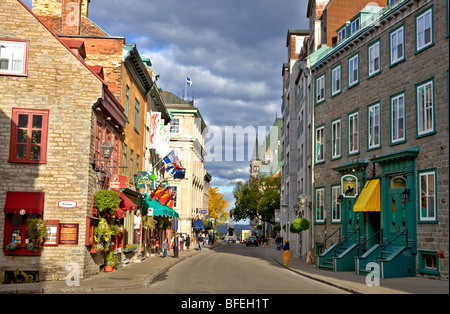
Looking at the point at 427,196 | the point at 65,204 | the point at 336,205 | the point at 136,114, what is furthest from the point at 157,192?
the point at 427,196

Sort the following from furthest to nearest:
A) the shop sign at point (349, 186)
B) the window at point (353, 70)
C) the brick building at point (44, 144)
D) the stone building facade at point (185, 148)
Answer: the stone building facade at point (185, 148)
the window at point (353, 70)
the shop sign at point (349, 186)
the brick building at point (44, 144)

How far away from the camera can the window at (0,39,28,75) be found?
21.3 metres

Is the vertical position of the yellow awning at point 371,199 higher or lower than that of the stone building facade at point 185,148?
lower

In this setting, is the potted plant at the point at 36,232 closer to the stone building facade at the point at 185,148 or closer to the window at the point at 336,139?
the window at the point at 336,139

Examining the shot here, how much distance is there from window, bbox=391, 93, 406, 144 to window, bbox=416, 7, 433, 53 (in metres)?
2.42

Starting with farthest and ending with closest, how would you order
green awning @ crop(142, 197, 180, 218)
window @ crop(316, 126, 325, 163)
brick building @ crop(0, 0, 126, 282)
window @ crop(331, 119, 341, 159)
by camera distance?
green awning @ crop(142, 197, 180, 218)
window @ crop(316, 126, 325, 163)
window @ crop(331, 119, 341, 159)
brick building @ crop(0, 0, 126, 282)

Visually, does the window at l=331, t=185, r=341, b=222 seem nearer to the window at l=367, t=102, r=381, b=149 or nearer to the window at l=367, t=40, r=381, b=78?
the window at l=367, t=102, r=381, b=149

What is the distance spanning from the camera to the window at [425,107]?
72.2ft

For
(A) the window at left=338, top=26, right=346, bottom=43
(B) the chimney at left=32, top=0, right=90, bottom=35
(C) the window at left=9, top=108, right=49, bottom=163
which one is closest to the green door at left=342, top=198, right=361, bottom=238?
(A) the window at left=338, top=26, right=346, bottom=43

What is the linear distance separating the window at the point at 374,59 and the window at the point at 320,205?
26.9 feet

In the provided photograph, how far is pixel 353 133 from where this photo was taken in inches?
1153

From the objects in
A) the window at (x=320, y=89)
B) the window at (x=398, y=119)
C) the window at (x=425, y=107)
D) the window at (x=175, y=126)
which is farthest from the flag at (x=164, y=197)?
the window at (x=175, y=126)

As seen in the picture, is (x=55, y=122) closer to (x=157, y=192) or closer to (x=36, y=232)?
(x=36, y=232)
